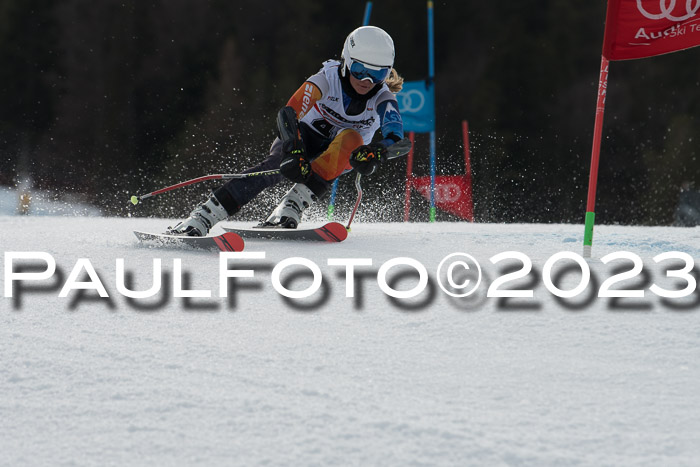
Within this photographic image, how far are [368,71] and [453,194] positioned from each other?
515 cm

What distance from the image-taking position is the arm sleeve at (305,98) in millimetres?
3701

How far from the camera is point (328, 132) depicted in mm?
3865

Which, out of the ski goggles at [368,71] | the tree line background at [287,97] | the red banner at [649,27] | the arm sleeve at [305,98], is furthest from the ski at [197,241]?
the tree line background at [287,97]

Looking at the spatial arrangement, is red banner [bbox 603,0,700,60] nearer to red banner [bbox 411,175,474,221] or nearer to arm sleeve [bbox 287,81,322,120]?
arm sleeve [bbox 287,81,322,120]

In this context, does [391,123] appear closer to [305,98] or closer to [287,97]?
[305,98]

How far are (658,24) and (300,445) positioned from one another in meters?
2.52

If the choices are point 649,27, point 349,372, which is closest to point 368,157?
point 649,27

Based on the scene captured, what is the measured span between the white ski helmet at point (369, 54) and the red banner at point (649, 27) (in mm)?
1001

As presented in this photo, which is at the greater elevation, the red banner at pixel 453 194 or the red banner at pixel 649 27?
the red banner at pixel 649 27

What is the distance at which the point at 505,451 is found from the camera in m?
1.22

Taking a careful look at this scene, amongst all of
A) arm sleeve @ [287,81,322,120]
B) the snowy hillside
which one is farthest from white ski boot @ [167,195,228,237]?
the snowy hillside

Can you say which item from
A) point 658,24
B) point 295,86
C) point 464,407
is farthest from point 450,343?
point 295,86

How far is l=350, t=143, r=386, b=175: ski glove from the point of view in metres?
3.50

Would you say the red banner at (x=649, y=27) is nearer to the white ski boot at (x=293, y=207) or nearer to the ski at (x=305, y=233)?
the ski at (x=305, y=233)
